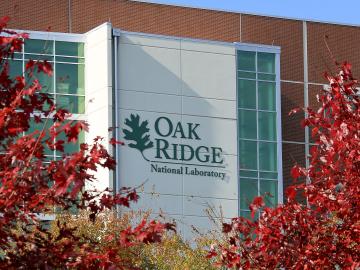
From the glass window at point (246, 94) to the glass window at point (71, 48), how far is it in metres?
7.29

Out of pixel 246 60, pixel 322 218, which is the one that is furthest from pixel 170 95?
pixel 322 218

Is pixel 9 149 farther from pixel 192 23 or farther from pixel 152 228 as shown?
pixel 192 23

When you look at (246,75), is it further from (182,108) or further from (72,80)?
(72,80)

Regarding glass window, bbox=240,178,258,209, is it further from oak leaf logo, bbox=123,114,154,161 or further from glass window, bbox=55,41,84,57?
glass window, bbox=55,41,84,57

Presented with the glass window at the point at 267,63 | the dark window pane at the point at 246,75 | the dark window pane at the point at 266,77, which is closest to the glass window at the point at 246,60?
the dark window pane at the point at 246,75

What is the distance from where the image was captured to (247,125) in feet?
205

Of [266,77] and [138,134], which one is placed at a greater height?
[266,77]

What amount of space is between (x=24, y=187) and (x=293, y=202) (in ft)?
13.7

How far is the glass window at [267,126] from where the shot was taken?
6328 centimetres

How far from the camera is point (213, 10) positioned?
65.8 meters

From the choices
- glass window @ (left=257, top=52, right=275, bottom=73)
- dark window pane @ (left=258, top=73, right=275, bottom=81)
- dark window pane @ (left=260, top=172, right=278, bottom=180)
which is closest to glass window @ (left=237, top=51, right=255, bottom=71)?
glass window @ (left=257, top=52, right=275, bottom=73)

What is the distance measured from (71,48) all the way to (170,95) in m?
4.93

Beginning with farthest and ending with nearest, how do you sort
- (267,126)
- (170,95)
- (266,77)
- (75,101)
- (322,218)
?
(266,77)
(267,126)
(75,101)
(170,95)
(322,218)

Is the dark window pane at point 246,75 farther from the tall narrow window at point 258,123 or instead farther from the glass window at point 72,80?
the glass window at point 72,80
